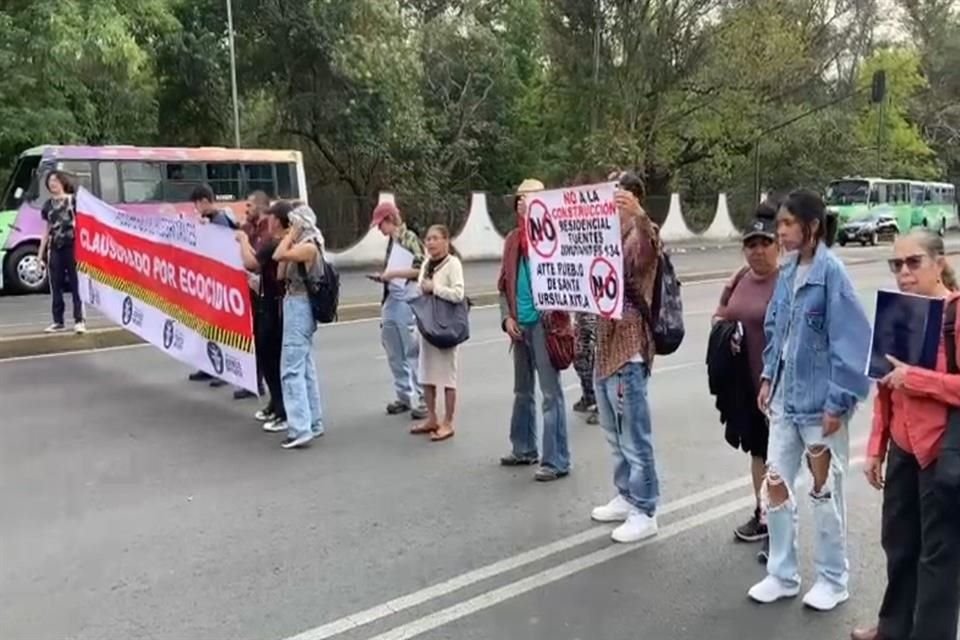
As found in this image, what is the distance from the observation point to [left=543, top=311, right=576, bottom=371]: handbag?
583 centimetres

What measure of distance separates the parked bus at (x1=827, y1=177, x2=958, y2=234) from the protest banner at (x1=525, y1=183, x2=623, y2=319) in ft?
93.1

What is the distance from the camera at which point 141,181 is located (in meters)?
19.9

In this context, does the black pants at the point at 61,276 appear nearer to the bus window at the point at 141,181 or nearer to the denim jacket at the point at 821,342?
the denim jacket at the point at 821,342

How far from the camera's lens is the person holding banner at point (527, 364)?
5879mm

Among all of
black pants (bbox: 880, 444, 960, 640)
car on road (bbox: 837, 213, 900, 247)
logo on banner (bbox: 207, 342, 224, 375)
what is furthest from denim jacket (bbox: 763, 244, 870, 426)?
car on road (bbox: 837, 213, 900, 247)

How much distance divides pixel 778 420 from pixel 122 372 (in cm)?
737

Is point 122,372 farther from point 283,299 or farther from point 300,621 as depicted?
point 300,621

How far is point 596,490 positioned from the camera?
575 cm

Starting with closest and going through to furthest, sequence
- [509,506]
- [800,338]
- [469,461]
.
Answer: [800,338] < [509,506] < [469,461]

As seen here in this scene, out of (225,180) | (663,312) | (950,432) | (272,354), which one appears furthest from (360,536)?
(225,180)

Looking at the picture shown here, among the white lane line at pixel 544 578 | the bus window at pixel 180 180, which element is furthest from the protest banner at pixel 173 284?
the bus window at pixel 180 180

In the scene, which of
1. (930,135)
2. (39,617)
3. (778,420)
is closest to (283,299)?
(39,617)

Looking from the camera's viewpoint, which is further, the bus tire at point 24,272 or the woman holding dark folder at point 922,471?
the bus tire at point 24,272

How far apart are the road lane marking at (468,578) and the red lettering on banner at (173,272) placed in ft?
11.1
